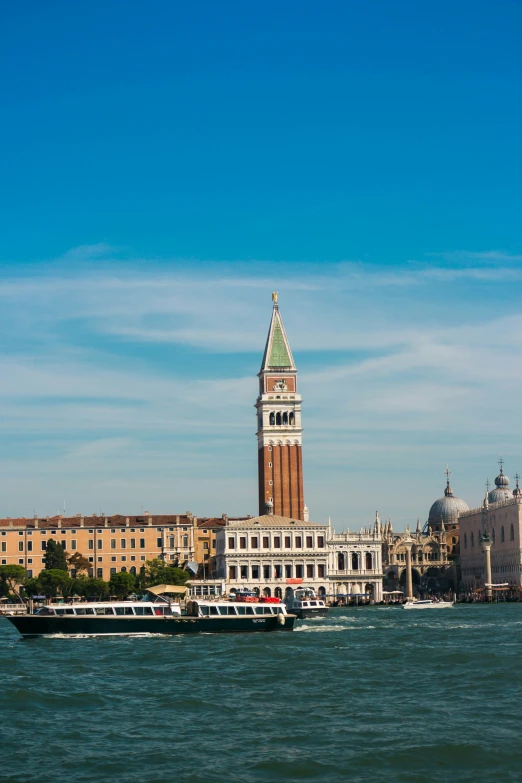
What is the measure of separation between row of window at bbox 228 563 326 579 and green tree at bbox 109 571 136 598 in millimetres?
13513

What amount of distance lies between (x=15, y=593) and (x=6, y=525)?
11.8 meters

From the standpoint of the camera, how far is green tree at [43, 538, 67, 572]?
101 meters

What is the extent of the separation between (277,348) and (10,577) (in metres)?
35.0

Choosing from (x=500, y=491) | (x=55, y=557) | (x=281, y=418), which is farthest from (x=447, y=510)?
(x=55, y=557)

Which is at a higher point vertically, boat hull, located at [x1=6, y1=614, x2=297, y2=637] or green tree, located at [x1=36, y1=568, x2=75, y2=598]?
green tree, located at [x1=36, y1=568, x2=75, y2=598]

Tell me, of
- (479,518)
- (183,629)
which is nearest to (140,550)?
(479,518)

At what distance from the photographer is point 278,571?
10444 cm

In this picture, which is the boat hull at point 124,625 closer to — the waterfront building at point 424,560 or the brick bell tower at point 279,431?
the brick bell tower at point 279,431

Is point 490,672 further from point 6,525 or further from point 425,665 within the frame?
point 6,525

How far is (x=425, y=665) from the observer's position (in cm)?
3612

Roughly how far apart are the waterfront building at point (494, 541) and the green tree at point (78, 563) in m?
44.3

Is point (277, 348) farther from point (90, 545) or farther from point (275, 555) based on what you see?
point (90, 545)

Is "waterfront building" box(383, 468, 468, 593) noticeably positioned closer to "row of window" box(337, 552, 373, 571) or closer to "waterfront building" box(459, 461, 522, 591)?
"waterfront building" box(459, 461, 522, 591)

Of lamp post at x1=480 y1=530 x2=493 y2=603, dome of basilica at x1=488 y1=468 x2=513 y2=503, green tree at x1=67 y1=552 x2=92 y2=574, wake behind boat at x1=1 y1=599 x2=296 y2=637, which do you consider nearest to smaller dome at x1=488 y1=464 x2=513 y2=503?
dome of basilica at x1=488 y1=468 x2=513 y2=503
